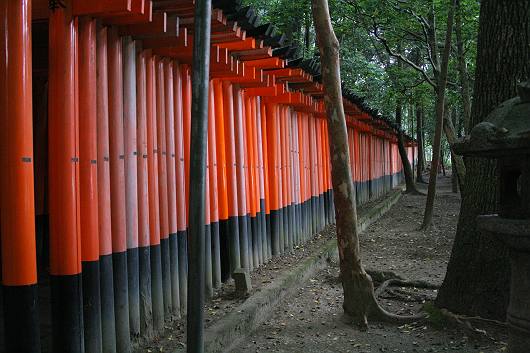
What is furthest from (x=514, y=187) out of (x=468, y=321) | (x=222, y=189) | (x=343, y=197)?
(x=222, y=189)

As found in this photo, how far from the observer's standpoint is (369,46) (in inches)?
870

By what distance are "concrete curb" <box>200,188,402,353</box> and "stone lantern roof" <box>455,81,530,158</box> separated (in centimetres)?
282

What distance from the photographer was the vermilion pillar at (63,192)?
3.76 m

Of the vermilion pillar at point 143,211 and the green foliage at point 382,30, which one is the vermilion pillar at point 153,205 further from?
the green foliage at point 382,30

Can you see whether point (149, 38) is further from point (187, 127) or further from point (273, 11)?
point (273, 11)

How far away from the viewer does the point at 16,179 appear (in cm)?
329

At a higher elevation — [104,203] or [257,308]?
[104,203]

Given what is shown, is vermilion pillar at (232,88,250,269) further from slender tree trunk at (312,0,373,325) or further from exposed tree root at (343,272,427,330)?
exposed tree root at (343,272,427,330)

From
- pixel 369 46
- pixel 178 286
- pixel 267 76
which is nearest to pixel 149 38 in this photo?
pixel 178 286

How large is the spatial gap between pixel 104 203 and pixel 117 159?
0.46 m

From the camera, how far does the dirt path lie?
526cm

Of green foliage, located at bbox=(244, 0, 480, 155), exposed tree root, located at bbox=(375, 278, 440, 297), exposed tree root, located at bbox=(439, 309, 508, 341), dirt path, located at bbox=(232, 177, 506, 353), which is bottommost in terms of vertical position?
dirt path, located at bbox=(232, 177, 506, 353)

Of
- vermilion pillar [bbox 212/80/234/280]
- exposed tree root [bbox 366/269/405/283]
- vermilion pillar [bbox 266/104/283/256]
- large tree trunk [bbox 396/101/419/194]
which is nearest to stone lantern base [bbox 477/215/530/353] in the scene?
vermilion pillar [bbox 212/80/234/280]

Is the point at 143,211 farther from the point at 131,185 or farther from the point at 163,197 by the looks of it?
the point at 163,197
